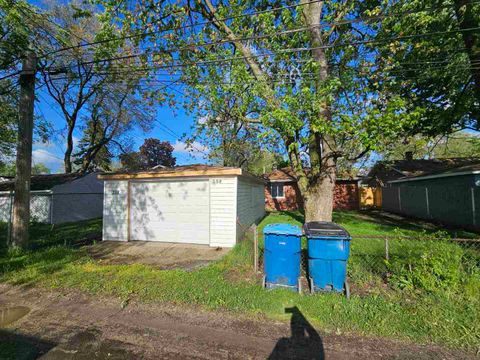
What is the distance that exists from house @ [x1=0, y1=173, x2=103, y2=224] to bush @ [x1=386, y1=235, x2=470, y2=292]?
17787 millimetres

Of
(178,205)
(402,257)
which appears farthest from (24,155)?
(402,257)

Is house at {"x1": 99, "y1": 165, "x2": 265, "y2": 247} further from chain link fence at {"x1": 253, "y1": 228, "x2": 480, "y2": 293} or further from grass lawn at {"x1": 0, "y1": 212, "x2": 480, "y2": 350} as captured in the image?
chain link fence at {"x1": 253, "y1": 228, "x2": 480, "y2": 293}

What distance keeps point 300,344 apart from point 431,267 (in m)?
2.79

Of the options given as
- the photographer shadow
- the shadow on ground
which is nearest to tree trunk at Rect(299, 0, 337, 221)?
the photographer shadow

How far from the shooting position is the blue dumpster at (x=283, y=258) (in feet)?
15.3

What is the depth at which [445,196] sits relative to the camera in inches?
514

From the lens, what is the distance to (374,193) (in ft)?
76.9

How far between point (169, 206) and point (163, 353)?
6.53m

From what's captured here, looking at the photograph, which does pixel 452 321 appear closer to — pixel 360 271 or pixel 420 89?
pixel 360 271

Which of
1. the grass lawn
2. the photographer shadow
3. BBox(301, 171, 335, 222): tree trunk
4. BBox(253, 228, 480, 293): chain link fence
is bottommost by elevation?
the photographer shadow

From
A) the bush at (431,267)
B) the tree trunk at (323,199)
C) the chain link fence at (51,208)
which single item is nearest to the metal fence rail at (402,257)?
the bush at (431,267)

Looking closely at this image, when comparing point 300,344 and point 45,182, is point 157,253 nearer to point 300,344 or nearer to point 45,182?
point 300,344

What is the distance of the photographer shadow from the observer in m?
2.95

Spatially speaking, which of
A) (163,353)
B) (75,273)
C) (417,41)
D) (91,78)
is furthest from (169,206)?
(91,78)
